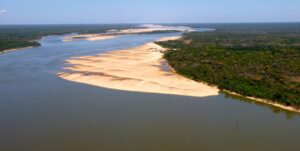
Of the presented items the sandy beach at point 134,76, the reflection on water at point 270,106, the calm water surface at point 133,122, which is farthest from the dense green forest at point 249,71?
the calm water surface at point 133,122

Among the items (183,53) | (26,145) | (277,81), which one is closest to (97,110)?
(26,145)

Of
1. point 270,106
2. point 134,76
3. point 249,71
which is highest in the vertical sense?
point 249,71

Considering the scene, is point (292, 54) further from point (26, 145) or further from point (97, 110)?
point (26, 145)

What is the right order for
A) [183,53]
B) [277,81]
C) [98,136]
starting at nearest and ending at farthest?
1. [98,136]
2. [277,81]
3. [183,53]

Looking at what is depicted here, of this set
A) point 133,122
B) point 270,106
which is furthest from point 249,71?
point 133,122

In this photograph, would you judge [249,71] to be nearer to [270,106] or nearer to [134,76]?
[270,106]

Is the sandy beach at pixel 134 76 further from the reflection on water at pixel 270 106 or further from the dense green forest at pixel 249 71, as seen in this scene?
the dense green forest at pixel 249 71

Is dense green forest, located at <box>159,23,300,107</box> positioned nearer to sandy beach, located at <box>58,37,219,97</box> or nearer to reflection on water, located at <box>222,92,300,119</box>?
reflection on water, located at <box>222,92,300,119</box>
